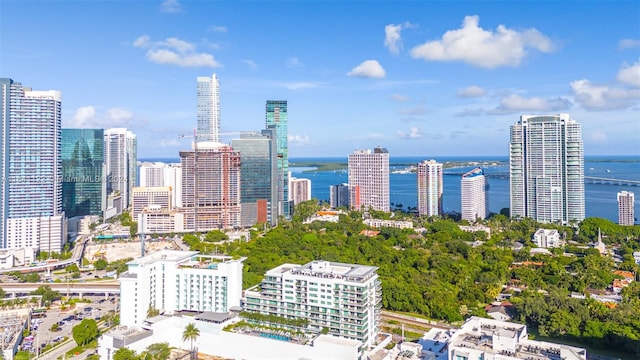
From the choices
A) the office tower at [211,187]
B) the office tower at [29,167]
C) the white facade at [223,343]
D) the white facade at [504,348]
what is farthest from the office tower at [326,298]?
the office tower at [211,187]

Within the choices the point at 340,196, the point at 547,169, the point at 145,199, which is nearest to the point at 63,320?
the point at 145,199

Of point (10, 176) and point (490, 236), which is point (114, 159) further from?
point (490, 236)

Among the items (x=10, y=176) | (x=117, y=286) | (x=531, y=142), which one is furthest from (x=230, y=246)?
(x=531, y=142)

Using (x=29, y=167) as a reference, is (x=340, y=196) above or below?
below

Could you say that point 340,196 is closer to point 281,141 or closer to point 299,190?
point 299,190

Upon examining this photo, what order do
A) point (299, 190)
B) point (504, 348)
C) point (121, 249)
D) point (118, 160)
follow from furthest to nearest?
point (299, 190)
point (118, 160)
point (121, 249)
point (504, 348)

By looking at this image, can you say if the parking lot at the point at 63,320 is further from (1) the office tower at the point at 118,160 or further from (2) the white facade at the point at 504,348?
(1) the office tower at the point at 118,160
